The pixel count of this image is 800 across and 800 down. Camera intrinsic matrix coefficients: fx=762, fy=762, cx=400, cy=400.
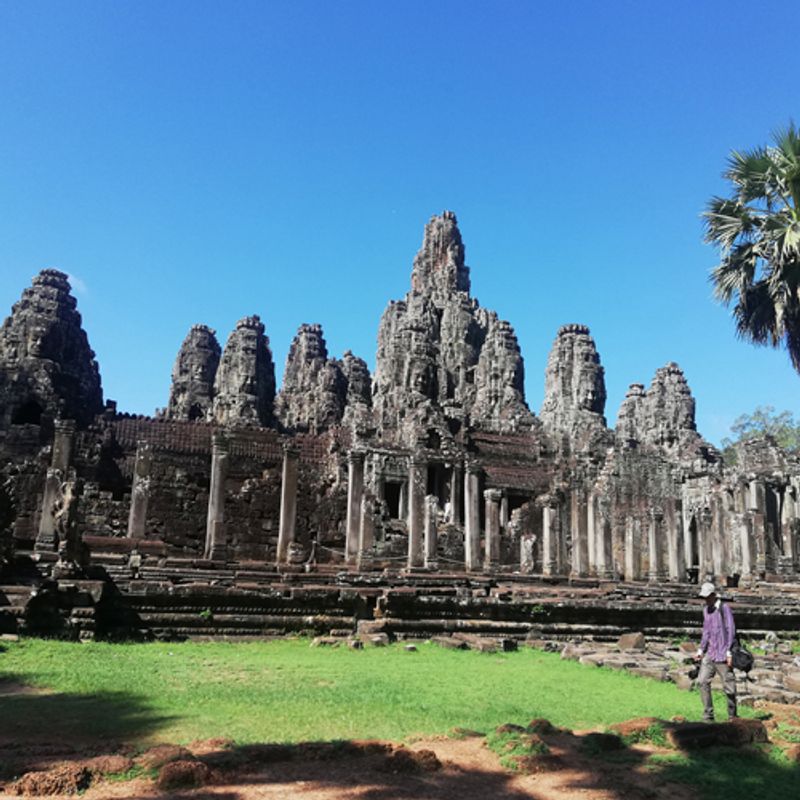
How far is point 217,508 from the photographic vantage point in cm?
1891

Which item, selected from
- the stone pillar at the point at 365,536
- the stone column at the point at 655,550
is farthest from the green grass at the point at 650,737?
the stone column at the point at 655,550

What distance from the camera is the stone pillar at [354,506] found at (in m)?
20.2

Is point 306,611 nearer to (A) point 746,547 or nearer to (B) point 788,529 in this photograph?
(A) point 746,547

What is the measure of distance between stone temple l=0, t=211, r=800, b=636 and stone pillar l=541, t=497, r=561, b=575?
7cm

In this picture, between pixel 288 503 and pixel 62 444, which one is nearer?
pixel 288 503

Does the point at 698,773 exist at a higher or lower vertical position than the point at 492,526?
lower

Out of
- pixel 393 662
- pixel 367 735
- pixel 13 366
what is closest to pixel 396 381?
pixel 13 366

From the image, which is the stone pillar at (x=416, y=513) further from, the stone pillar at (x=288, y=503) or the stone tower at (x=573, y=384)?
the stone tower at (x=573, y=384)

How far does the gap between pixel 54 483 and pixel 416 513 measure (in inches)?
351

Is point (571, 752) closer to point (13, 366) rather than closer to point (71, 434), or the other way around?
point (71, 434)

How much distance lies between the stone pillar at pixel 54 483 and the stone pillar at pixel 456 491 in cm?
1662

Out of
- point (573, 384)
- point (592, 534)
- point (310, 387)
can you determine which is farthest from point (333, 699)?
point (573, 384)

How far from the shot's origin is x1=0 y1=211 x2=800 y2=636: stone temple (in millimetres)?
10992

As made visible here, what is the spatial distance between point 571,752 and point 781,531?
28.3 m
